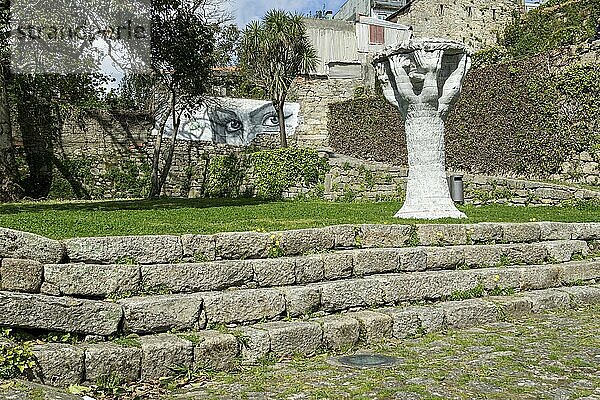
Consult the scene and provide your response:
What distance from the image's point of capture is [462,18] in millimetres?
33062

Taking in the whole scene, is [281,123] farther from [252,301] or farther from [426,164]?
[252,301]

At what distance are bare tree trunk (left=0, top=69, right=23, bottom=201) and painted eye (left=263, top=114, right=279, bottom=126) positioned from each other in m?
9.87

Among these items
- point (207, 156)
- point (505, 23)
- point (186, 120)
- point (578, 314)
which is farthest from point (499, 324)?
point (505, 23)

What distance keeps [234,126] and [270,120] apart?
1433mm

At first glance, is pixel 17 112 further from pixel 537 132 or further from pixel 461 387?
pixel 461 387

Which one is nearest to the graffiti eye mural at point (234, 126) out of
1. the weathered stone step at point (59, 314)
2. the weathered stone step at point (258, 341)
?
the weathered stone step at point (258, 341)

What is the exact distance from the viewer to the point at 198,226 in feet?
24.8

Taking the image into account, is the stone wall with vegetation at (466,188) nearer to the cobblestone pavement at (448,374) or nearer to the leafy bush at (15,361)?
the cobblestone pavement at (448,374)

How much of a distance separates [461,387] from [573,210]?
7.86 meters

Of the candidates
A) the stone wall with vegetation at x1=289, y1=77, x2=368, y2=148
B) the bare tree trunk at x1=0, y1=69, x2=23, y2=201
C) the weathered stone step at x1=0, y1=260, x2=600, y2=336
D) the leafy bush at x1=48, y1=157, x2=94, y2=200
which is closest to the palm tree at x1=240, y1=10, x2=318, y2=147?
the stone wall with vegetation at x1=289, y1=77, x2=368, y2=148

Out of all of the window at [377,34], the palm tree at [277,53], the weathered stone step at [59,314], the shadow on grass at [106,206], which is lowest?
the weathered stone step at [59,314]

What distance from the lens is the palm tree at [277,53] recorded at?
22.6m

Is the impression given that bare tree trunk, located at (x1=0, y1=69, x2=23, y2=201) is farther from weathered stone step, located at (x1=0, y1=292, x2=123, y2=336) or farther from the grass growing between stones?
the grass growing between stones

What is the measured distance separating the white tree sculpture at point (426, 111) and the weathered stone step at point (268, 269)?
1.66 m
